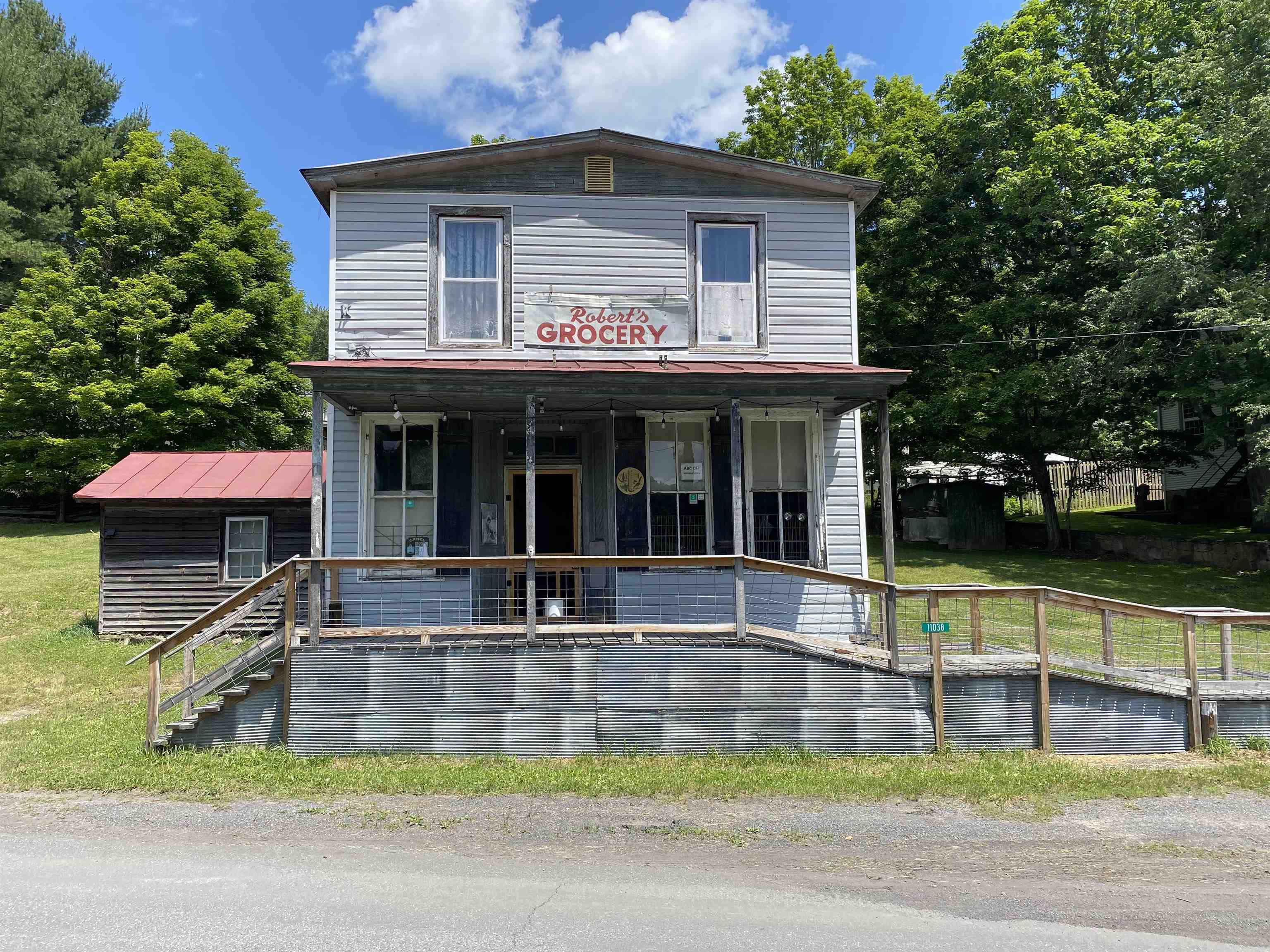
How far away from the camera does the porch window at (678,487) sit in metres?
11.3

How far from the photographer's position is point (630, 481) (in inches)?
446

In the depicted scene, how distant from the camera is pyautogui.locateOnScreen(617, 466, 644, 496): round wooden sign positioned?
446 inches

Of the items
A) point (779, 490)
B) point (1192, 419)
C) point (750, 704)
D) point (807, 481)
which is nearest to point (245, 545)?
point (779, 490)

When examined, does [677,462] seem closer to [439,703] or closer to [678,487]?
[678,487]

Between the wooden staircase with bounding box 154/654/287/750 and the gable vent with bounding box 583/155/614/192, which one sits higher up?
the gable vent with bounding box 583/155/614/192

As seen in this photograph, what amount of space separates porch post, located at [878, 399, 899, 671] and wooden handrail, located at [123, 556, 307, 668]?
640cm

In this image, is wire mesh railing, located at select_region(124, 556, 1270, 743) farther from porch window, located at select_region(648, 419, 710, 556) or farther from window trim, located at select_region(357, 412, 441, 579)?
porch window, located at select_region(648, 419, 710, 556)

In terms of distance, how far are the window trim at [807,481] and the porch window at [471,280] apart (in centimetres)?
387

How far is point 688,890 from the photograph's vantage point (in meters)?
5.38

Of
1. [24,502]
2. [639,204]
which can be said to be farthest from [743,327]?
[24,502]

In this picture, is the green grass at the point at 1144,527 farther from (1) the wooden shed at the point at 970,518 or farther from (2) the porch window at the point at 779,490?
(2) the porch window at the point at 779,490

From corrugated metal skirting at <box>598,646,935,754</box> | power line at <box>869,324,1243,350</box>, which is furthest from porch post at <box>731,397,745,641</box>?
power line at <box>869,324,1243,350</box>

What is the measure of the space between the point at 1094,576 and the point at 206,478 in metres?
19.8

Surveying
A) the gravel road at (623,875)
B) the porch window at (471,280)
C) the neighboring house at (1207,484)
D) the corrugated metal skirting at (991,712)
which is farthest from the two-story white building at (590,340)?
the neighboring house at (1207,484)
